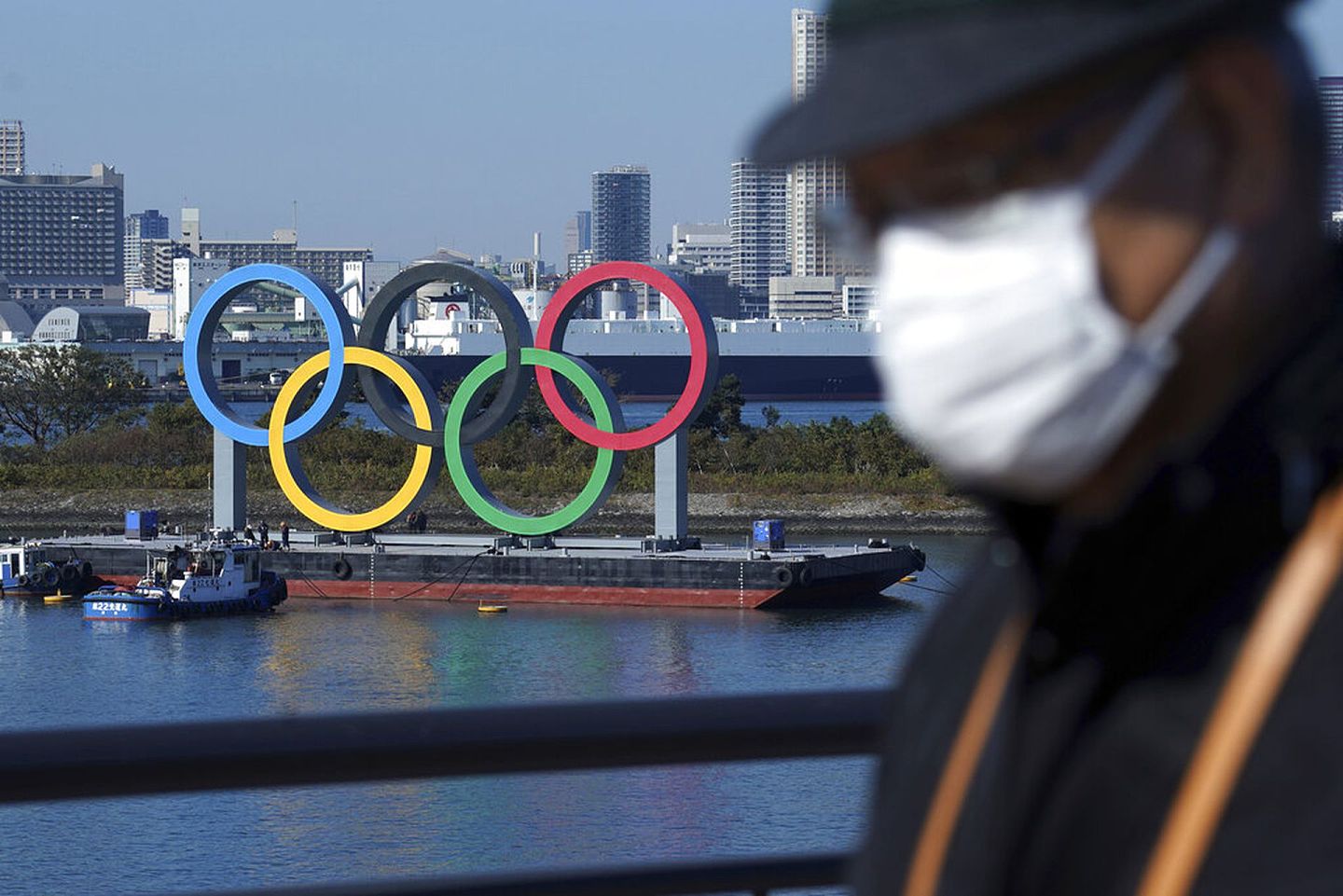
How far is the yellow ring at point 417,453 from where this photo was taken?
25.1 metres

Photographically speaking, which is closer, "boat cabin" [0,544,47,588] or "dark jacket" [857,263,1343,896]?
"dark jacket" [857,263,1343,896]

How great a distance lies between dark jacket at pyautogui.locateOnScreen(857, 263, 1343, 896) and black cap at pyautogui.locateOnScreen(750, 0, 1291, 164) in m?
0.14

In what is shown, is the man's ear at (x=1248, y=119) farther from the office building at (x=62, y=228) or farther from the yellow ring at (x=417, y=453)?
the office building at (x=62, y=228)

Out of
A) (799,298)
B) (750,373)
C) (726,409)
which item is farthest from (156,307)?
(726,409)

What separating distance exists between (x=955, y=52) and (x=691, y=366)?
23.7 m

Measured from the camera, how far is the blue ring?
2541 cm

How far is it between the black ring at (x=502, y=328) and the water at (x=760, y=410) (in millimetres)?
40314

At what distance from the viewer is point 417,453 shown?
2598cm

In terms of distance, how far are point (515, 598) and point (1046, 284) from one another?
994 inches

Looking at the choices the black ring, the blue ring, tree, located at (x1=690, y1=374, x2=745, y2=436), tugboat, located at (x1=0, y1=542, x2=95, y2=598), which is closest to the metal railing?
the black ring

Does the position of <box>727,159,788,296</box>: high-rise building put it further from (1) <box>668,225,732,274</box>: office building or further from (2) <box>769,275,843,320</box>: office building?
(2) <box>769,275,843,320</box>: office building

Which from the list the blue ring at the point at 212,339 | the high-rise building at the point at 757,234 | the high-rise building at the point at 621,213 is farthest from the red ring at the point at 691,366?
the high-rise building at the point at 621,213

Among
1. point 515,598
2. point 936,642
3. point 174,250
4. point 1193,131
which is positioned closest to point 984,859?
point 936,642

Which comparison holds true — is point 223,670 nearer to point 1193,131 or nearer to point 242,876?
point 242,876
